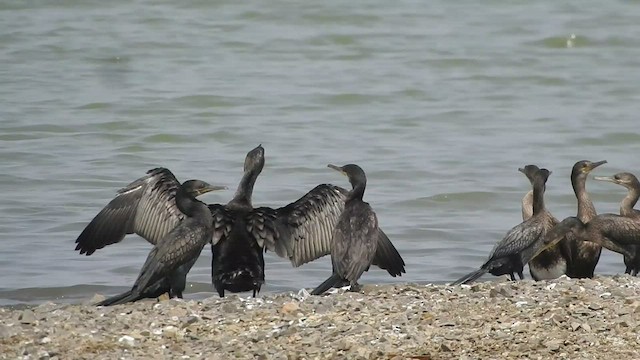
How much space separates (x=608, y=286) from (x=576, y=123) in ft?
29.0

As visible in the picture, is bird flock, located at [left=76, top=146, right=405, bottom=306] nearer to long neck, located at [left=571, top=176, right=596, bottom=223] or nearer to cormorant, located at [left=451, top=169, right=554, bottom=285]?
cormorant, located at [left=451, top=169, right=554, bottom=285]

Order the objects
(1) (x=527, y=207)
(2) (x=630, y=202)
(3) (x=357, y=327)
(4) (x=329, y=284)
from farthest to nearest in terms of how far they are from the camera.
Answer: (1) (x=527, y=207) → (2) (x=630, y=202) → (4) (x=329, y=284) → (3) (x=357, y=327)

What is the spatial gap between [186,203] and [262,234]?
73 cm

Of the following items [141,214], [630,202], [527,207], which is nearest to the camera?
[141,214]

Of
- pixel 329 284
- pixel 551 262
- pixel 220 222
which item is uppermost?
pixel 220 222

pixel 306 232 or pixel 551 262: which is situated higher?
pixel 306 232

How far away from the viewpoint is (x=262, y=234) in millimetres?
10055

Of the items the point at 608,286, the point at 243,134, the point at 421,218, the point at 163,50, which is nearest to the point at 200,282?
the point at 421,218

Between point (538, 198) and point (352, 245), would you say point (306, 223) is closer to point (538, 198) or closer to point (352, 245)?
point (352, 245)

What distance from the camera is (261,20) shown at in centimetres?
2361

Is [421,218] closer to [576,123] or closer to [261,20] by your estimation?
[576,123]

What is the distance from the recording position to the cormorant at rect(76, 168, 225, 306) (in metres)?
9.19

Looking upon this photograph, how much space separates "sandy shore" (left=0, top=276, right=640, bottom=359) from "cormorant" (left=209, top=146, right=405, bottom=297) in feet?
4.45

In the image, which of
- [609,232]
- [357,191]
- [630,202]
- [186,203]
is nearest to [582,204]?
[630,202]
